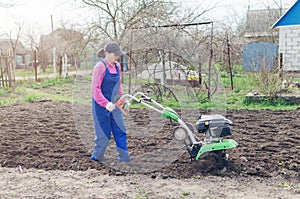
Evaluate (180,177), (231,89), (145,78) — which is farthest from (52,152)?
(231,89)

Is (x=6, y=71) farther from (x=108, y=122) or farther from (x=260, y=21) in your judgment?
(x=260, y=21)

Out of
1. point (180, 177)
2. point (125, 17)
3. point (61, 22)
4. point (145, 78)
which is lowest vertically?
point (180, 177)

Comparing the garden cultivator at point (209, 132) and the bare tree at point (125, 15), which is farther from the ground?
the bare tree at point (125, 15)

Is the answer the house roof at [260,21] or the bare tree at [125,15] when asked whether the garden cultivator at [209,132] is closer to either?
the bare tree at [125,15]

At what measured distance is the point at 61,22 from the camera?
29.2 meters

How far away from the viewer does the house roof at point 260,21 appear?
2622 centimetres

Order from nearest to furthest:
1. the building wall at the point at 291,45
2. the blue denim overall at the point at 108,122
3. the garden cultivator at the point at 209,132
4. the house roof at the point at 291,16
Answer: the garden cultivator at the point at 209,132, the blue denim overall at the point at 108,122, the building wall at the point at 291,45, the house roof at the point at 291,16

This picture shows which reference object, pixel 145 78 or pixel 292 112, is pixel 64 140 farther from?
pixel 292 112

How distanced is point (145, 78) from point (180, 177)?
20.7 ft

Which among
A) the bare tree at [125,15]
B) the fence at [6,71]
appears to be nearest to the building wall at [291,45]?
the bare tree at [125,15]

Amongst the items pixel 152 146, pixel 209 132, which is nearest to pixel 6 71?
pixel 152 146

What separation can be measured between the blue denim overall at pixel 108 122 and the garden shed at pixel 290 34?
13662 mm

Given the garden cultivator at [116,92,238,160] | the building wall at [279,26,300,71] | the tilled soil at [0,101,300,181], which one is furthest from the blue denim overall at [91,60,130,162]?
the building wall at [279,26,300,71]

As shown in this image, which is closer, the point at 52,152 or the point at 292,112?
the point at 52,152
